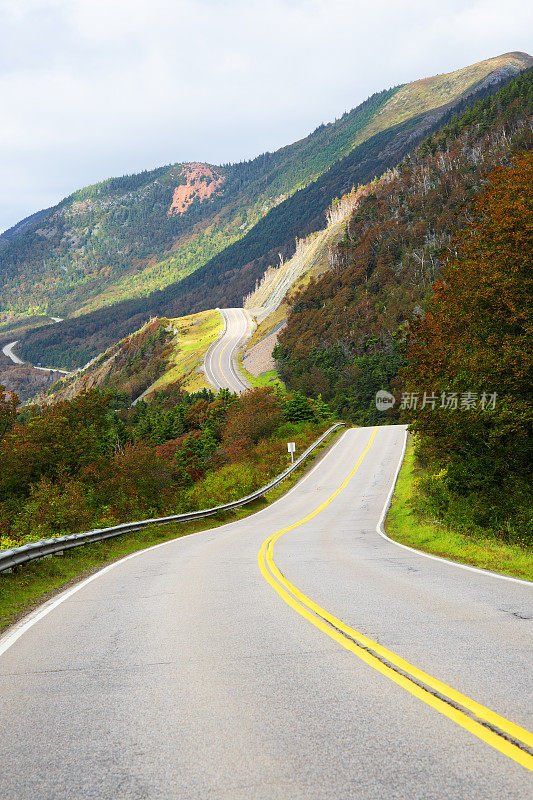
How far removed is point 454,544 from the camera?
14.7 m

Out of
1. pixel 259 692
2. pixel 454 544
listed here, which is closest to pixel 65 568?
pixel 259 692

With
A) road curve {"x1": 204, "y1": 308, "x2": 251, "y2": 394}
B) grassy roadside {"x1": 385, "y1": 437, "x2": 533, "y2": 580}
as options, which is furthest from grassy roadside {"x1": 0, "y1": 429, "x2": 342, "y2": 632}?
road curve {"x1": 204, "y1": 308, "x2": 251, "y2": 394}

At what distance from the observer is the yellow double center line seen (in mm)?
3293

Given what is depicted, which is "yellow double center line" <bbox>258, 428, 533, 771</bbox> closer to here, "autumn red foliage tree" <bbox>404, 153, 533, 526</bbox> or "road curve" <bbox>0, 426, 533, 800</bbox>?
"road curve" <bbox>0, 426, 533, 800</bbox>

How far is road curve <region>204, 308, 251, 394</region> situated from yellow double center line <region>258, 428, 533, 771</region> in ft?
241

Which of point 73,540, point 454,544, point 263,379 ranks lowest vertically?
point 263,379

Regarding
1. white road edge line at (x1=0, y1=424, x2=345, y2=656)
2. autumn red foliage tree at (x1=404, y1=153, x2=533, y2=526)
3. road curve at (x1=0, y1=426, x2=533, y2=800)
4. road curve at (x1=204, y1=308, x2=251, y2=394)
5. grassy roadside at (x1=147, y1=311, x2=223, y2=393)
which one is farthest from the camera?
grassy roadside at (x1=147, y1=311, x2=223, y2=393)

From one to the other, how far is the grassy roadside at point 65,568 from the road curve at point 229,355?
58.6 m

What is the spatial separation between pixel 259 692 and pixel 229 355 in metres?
123

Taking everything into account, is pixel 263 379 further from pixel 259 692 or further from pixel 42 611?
pixel 259 692

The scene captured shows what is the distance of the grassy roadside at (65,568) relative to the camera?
949cm

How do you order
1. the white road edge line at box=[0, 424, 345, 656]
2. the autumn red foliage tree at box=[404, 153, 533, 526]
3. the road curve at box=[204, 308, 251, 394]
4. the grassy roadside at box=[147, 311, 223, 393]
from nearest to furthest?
the white road edge line at box=[0, 424, 345, 656], the autumn red foliage tree at box=[404, 153, 533, 526], the road curve at box=[204, 308, 251, 394], the grassy roadside at box=[147, 311, 223, 393]

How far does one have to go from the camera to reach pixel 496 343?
17.1 m

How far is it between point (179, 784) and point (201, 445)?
171ft
